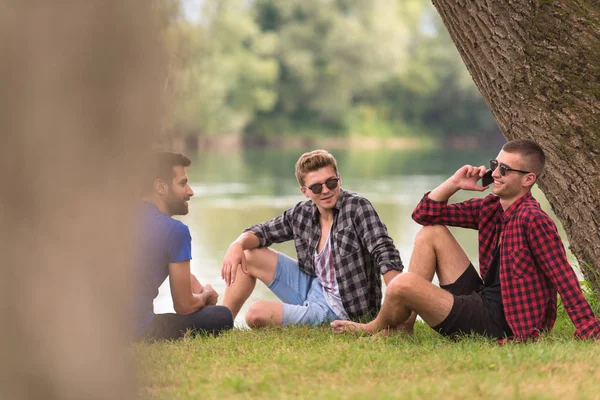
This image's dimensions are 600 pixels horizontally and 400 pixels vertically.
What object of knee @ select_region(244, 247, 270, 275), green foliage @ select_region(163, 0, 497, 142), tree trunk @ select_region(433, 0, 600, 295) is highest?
green foliage @ select_region(163, 0, 497, 142)

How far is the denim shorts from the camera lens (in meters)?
5.49

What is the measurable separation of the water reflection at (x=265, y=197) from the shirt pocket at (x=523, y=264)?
178 centimetres

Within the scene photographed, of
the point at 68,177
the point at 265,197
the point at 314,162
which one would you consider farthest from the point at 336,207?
the point at 265,197

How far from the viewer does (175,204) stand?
4.89 m

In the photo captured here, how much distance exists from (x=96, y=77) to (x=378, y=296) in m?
3.88

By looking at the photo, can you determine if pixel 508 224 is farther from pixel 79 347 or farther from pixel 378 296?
pixel 79 347

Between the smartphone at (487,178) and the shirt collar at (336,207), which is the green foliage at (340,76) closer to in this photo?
the shirt collar at (336,207)

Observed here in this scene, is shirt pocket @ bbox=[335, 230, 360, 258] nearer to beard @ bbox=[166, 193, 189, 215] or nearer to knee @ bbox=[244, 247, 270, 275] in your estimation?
knee @ bbox=[244, 247, 270, 275]

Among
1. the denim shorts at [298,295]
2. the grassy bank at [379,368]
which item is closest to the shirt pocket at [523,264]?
the grassy bank at [379,368]

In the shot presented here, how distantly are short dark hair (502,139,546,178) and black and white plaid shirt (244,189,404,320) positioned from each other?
3.45 feet

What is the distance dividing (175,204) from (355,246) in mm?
1205

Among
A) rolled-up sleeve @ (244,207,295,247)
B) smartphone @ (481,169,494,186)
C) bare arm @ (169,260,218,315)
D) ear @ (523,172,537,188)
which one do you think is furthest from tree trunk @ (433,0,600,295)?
bare arm @ (169,260,218,315)

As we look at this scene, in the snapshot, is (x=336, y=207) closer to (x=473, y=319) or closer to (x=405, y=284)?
(x=405, y=284)

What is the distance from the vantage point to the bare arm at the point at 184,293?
15.6 ft
